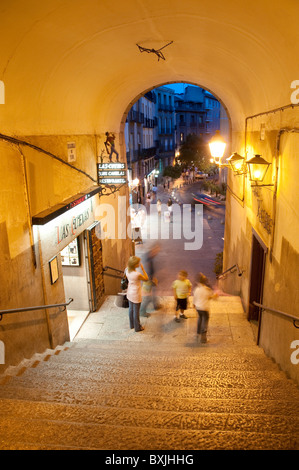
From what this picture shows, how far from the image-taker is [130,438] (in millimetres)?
2840

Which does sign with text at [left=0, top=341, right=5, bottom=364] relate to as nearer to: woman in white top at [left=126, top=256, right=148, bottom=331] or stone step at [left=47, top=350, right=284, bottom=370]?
stone step at [left=47, top=350, right=284, bottom=370]

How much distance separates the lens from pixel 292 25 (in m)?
3.60

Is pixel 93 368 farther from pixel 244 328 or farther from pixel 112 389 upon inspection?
pixel 244 328

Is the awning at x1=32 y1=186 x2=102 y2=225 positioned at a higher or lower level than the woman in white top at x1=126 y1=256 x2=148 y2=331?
higher

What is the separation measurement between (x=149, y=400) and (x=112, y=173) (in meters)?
6.48

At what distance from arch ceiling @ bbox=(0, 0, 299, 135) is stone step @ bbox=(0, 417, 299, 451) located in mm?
3472

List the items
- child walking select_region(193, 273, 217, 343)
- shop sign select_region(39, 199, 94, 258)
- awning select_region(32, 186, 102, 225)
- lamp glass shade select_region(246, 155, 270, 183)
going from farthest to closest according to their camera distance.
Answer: child walking select_region(193, 273, 217, 343), shop sign select_region(39, 199, 94, 258), lamp glass shade select_region(246, 155, 270, 183), awning select_region(32, 186, 102, 225)

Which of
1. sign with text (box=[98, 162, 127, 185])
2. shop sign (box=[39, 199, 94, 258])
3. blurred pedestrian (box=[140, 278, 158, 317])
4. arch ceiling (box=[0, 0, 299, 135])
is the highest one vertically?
arch ceiling (box=[0, 0, 299, 135])

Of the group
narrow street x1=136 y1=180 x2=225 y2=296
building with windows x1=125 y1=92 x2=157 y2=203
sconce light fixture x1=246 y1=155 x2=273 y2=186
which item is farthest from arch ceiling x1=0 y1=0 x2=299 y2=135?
building with windows x1=125 y1=92 x2=157 y2=203

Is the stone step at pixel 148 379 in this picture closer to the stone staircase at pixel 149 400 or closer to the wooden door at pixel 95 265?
the stone staircase at pixel 149 400

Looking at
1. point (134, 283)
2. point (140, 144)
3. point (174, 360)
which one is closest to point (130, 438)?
point (174, 360)

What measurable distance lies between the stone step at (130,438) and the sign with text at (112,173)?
6790 mm

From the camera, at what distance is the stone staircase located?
2.85 m
